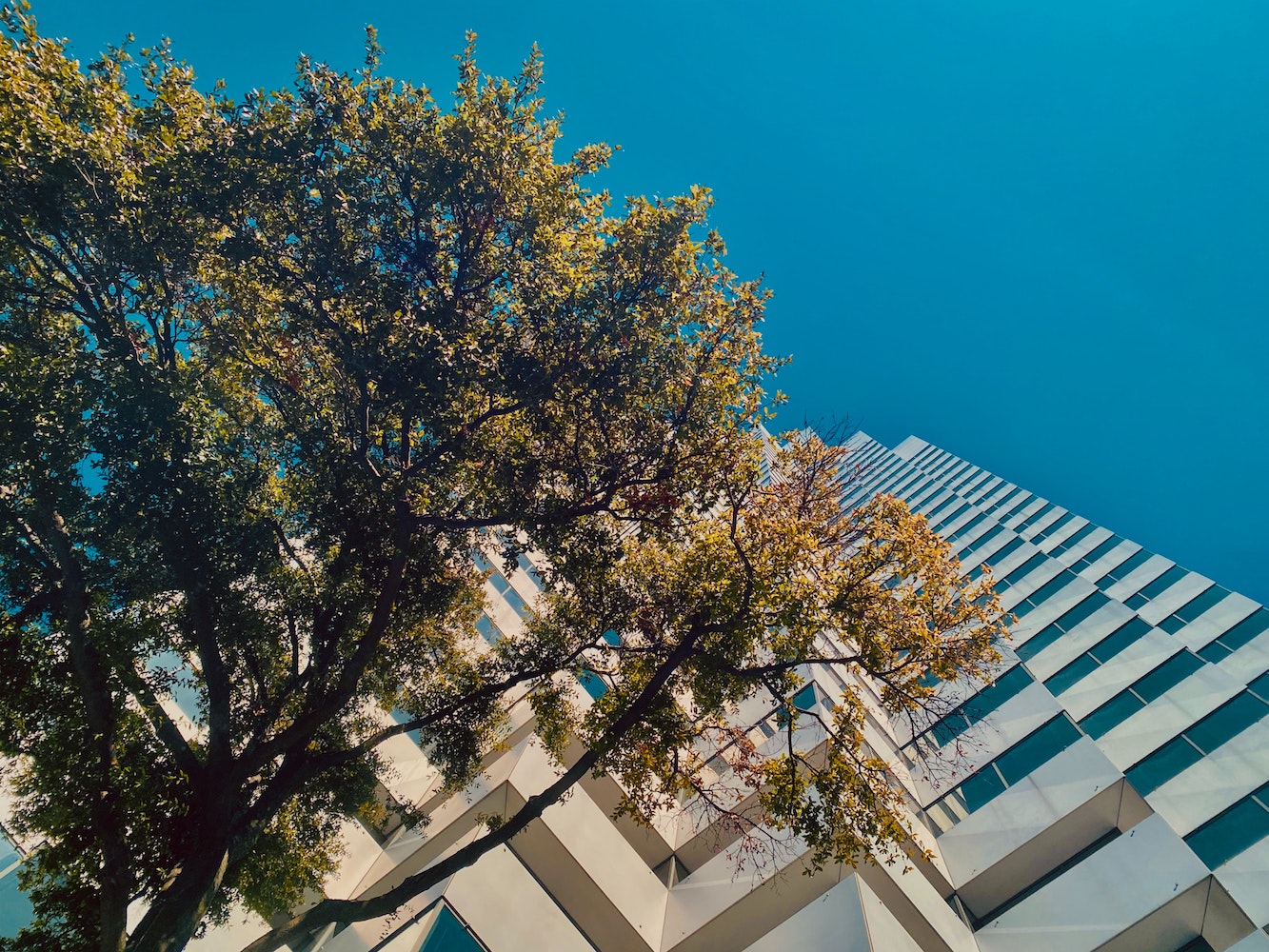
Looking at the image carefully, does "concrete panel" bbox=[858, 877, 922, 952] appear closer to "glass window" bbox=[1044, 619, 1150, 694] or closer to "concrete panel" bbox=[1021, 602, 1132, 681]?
"glass window" bbox=[1044, 619, 1150, 694]

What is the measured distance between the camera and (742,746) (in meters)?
13.0

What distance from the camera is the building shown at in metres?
10.6

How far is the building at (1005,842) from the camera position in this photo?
10.6 meters

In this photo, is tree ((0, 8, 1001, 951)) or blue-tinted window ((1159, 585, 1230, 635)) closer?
tree ((0, 8, 1001, 951))

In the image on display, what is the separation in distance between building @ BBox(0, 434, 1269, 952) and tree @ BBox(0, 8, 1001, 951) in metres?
1.62

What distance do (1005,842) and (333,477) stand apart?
18187 millimetres

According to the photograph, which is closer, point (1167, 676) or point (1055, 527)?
point (1167, 676)

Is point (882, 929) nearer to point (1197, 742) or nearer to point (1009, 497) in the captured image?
point (1197, 742)

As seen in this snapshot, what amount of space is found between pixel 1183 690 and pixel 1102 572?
1117 centimetres

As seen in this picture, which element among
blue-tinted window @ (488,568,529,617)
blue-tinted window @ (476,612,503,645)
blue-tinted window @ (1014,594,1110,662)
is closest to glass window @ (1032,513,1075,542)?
blue-tinted window @ (1014,594,1110,662)

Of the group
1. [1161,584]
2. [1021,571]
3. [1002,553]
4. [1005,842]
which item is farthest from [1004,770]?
[1002,553]

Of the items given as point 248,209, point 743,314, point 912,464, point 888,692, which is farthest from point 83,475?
point 912,464

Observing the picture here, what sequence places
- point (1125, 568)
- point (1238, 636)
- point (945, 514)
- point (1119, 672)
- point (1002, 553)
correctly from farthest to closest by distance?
point (945, 514)
point (1002, 553)
point (1125, 568)
point (1119, 672)
point (1238, 636)

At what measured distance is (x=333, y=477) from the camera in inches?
469
